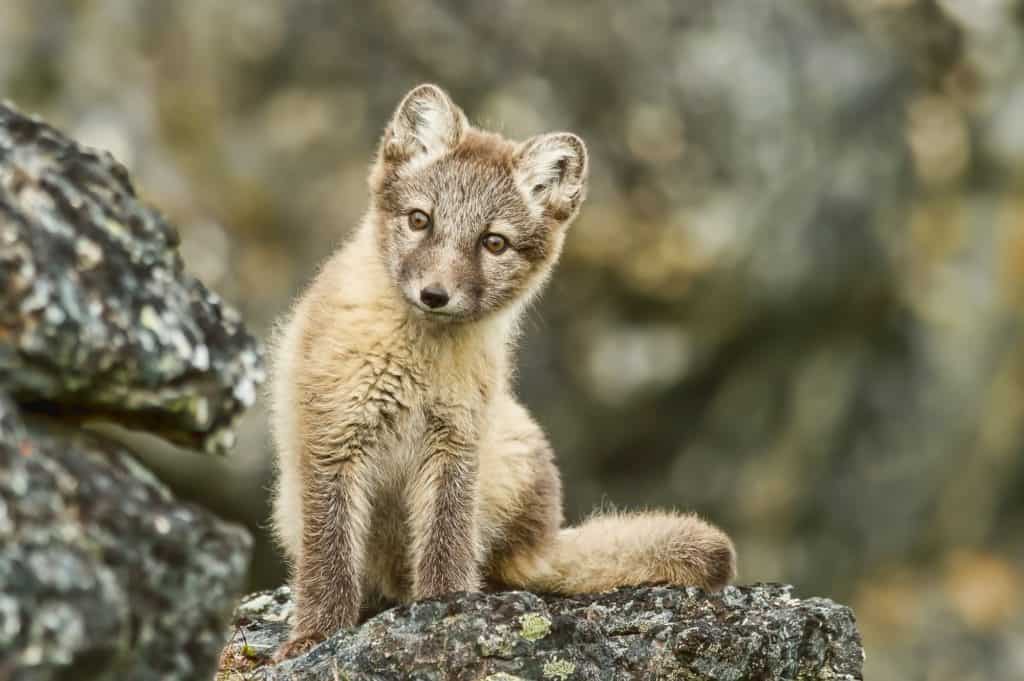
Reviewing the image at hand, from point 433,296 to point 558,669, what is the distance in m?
1.81

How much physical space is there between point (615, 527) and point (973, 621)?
10.1 m

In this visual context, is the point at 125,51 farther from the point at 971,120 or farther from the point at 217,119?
the point at 971,120

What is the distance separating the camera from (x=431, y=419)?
22.4 feet

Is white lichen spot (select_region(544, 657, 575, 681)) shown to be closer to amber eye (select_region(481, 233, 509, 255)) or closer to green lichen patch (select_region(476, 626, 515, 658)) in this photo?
green lichen patch (select_region(476, 626, 515, 658))

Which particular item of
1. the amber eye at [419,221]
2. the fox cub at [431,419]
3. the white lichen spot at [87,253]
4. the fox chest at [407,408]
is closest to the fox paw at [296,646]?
the fox cub at [431,419]

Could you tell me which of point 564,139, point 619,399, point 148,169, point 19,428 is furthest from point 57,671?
point 148,169

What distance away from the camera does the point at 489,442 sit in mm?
7086

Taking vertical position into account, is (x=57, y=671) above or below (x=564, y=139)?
below

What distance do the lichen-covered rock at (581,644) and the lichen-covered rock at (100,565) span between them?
5.64ft

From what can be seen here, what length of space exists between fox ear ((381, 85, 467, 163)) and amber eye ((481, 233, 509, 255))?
0.55 m

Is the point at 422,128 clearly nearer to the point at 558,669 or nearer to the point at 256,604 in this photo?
the point at 256,604

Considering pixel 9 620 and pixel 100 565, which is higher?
pixel 100 565

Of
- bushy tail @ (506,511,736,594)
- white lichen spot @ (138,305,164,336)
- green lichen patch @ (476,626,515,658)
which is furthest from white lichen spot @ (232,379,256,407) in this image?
bushy tail @ (506,511,736,594)

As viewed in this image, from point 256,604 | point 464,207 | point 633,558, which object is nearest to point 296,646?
point 256,604
